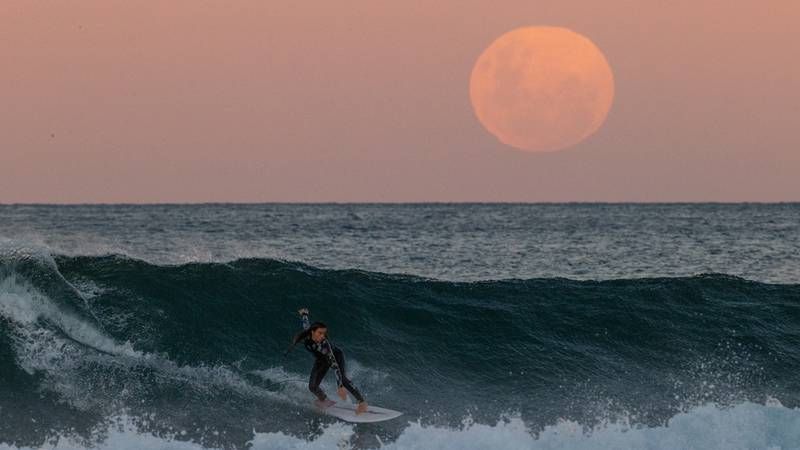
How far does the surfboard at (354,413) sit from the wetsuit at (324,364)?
0.69ft

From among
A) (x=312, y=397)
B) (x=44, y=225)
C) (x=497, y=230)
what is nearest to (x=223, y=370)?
(x=312, y=397)

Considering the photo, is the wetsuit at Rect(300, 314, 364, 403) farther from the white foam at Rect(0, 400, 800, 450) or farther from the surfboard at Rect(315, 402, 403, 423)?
the white foam at Rect(0, 400, 800, 450)

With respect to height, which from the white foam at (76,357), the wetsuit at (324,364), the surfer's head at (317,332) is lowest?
the white foam at (76,357)

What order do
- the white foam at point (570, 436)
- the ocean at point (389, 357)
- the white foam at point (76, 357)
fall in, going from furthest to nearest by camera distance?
the white foam at point (76, 357) → the ocean at point (389, 357) → the white foam at point (570, 436)

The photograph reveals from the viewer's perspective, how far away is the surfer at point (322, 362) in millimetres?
16953

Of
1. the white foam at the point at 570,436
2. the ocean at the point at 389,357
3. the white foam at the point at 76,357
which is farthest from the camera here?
the white foam at the point at 76,357

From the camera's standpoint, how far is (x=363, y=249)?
50.8 metres

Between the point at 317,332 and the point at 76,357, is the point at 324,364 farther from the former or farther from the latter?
the point at 76,357

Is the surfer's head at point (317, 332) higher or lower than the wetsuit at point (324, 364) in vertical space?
higher

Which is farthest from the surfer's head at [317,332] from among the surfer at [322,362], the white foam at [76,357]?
the white foam at [76,357]

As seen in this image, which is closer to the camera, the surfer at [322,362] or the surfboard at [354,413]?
the surfboard at [354,413]

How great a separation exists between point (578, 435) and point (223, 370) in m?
7.12

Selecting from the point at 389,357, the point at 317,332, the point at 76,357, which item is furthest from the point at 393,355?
the point at 76,357

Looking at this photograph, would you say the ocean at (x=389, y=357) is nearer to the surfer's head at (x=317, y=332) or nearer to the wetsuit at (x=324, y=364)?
the wetsuit at (x=324, y=364)
